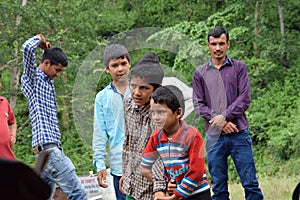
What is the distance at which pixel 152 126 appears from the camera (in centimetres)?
433

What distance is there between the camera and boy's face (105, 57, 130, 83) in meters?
4.86

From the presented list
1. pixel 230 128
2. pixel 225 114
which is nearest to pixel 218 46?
pixel 225 114

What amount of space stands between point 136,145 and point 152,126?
187 mm

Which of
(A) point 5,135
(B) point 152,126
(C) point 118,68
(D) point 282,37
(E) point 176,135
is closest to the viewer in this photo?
(E) point 176,135

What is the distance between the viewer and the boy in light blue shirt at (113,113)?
16.0 ft

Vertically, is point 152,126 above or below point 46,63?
below

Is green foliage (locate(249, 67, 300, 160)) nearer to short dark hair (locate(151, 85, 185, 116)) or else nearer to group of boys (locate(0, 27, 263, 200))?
group of boys (locate(0, 27, 263, 200))

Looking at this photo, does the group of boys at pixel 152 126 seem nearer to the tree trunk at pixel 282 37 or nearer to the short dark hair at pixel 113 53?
the short dark hair at pixel 113 53

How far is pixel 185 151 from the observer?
13.3ft

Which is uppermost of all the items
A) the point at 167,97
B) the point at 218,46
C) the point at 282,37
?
the point at 282,37

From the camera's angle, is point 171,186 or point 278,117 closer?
point 171,186

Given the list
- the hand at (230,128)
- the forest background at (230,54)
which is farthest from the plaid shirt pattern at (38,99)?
the forest background at (230,54)

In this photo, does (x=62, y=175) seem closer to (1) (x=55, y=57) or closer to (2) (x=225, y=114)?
(1) (x=55, y=57)

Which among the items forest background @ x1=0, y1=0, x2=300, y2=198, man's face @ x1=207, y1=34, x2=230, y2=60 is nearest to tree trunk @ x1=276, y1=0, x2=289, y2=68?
forest background @ x1=0, y1=0, x2=300, y2=198
